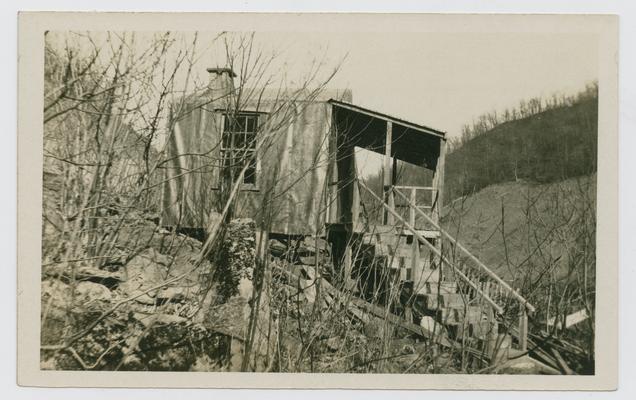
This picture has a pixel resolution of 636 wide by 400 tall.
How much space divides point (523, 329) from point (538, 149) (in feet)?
9.27

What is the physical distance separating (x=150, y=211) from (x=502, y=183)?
4950 mm

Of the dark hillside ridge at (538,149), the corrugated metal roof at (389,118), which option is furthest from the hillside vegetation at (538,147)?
the corrugated metal roof at (389,118)

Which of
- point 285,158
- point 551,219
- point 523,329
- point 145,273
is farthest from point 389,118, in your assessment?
point 145,273

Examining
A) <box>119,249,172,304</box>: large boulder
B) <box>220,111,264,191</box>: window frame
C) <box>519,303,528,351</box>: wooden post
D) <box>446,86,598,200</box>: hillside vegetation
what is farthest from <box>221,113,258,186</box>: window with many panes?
<box>519,303,528,351</box>: wooden post

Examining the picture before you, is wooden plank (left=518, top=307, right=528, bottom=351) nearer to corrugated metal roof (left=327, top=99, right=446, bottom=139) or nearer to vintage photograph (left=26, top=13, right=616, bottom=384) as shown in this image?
vintage photograph (left=26, top=13, right=616, bottom=384)

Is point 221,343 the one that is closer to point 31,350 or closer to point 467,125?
point 31,350

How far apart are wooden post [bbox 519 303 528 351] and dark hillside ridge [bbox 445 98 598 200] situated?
5.12 ft

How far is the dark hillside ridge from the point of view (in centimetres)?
508

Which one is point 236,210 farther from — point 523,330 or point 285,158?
point 523,330

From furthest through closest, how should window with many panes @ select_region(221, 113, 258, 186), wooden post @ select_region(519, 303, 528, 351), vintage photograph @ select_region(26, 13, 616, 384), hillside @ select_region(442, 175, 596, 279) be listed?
1. wooden post @ select_region(519, 303, 528, 351)
2. window with many panes @ select_region(221, 113, 258, 186)
3. vintage photograph @ select_region(26, 13, 616, 384)
4. hillside @ select_region(442, 175, 596, 279)

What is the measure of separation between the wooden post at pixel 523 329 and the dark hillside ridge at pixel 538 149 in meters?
1.56

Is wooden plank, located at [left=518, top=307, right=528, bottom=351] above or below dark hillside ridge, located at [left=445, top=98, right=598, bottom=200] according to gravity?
below

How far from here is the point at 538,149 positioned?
23.1 ft
